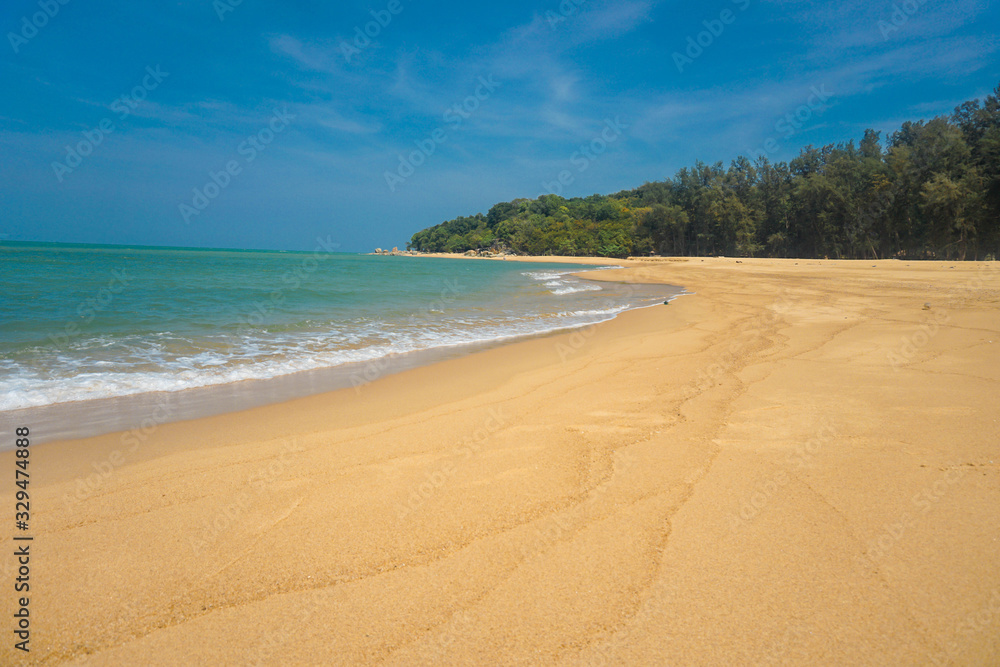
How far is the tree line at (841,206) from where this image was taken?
1255 inches

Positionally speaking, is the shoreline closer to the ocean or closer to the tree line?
the ocean

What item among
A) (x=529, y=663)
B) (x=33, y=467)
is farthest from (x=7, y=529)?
(x=529, y=663)

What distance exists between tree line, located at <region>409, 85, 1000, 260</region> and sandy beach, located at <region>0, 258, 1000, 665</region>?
136 feet

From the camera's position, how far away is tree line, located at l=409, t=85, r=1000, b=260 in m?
31.9

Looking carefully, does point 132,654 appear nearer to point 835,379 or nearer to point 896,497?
point 896,497

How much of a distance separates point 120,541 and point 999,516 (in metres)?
4.50

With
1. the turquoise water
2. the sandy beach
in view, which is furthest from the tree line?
the sandy beach

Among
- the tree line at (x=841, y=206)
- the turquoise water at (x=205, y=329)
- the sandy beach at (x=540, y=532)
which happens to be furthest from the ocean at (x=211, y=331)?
the tree line at (x=841, y=206)

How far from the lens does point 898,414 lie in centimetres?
355

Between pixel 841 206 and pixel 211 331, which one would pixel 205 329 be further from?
pixel 841 206

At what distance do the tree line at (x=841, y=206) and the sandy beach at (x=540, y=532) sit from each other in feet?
136

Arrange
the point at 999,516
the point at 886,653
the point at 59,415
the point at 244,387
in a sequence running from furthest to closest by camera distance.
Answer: the point at 244,387 → the point at 59,415 → the point at 999,516 → the point at 886,653

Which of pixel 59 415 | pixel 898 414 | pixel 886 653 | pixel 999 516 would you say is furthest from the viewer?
pixel 59 415

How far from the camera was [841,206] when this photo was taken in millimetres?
43312
